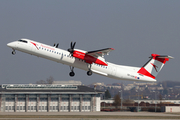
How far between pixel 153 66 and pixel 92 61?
36.4 ft

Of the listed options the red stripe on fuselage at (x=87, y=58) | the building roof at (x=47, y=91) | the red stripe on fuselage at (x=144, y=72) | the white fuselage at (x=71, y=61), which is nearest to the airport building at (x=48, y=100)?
the building roof at (x=47, y=91)

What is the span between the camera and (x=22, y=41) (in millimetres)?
40625

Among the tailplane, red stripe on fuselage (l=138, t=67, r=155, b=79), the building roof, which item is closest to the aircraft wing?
red stripe on fuselage (l=138, t=67, r=155, b=79)

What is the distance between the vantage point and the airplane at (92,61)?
40.6 m

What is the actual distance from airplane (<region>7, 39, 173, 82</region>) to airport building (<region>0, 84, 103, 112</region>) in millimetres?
40269

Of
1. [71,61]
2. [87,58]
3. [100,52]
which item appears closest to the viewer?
[71,61]

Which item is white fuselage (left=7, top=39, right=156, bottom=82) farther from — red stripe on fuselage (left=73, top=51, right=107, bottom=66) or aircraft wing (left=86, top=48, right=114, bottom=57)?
aircraft wing (left=86, top=48, right=114, bottom=57)

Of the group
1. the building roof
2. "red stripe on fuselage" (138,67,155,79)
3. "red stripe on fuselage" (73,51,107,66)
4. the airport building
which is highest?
"red stripe on fuselage" (73,51,107,66)

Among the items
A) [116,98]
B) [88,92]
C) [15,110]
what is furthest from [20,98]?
[116,98]

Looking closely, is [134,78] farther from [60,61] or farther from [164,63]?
[60,61]

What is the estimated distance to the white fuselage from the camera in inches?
1588

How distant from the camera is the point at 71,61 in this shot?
42469mm

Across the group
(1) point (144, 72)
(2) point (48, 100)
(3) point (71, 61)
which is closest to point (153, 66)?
(1) point (144, 72)

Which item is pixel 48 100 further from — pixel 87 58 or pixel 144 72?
pixel 87 58
